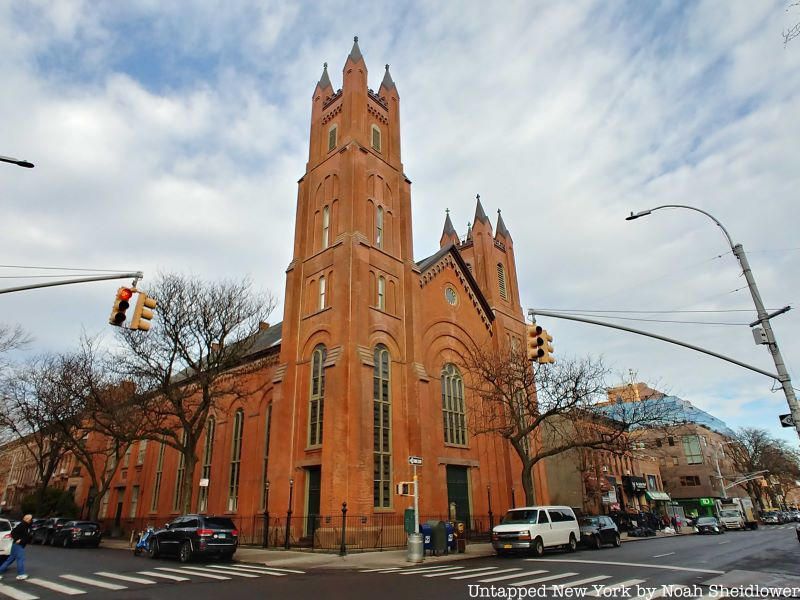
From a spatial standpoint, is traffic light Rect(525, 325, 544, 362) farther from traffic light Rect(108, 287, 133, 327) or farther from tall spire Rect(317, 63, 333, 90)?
tall spire Rect(317, 63, 333, 90)

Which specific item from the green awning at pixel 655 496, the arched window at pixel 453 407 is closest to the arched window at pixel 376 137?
the arched window at pixel 453 407

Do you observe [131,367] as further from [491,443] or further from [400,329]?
[491,443]

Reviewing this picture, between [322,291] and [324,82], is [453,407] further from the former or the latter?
[324,82]

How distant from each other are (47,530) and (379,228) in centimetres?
2816

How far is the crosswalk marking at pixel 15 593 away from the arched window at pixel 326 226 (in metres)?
21.8

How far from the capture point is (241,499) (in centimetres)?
3052

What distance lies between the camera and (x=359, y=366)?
2527 cm

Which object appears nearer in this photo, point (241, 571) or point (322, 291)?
point (241, 571)

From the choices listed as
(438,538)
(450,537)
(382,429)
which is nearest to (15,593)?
(438,538)

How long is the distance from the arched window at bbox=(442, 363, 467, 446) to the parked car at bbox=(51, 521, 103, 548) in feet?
69.4

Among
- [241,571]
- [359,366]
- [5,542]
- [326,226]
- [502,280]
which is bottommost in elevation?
[241,571]

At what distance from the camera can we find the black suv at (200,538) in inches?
709

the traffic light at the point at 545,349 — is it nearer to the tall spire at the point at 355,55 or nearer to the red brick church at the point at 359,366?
the red brick church at the point at 359,366

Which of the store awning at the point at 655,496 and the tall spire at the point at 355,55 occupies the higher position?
the tall spire at the point at 355,55
